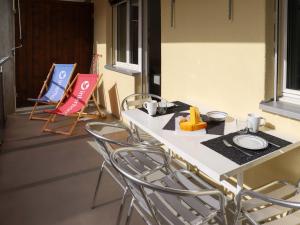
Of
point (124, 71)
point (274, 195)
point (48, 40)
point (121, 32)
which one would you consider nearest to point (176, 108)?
point (274, 195)

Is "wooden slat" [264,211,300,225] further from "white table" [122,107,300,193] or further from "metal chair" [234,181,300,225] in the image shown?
"white table" [122,107,300,193]

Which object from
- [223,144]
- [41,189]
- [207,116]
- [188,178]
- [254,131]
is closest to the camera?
[223,144]

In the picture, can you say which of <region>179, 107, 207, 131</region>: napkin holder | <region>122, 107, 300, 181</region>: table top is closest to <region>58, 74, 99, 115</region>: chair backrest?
<region>122, 107, 300, 181</region>: table top

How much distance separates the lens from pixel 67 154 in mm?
3633

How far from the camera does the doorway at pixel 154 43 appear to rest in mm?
4336

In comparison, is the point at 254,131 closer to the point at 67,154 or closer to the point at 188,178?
the point at 188,178

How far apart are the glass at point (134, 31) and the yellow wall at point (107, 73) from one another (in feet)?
1.16

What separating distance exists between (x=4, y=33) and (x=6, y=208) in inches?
160

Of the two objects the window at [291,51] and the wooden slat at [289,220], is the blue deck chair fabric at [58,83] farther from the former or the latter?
the wooden slat at [289,220]

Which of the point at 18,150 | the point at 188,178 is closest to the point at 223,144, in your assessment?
the point at 188,178

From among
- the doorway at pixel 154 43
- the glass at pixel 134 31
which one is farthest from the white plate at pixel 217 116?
the glass at pixel 134 31

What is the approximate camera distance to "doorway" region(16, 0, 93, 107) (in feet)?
19.4

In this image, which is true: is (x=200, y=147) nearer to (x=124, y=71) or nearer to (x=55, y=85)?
(x=124, y=71)

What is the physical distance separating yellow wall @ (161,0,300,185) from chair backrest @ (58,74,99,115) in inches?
71.8
